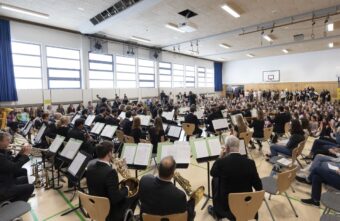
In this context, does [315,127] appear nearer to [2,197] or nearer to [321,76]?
[2,197]

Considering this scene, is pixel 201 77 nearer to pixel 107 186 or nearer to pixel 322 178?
pixel 322 178

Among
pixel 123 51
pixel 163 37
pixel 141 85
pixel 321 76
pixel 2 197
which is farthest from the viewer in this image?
pixel 321 76

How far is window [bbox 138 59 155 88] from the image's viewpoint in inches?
749

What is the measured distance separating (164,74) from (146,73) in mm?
2558

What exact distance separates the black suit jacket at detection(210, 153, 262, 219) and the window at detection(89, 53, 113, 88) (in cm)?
1438

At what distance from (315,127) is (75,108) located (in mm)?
13420

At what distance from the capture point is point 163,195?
2.28m

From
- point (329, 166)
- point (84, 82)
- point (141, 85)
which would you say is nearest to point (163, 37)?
point (141, 85)

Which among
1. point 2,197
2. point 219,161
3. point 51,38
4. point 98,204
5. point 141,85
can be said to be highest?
point 51,38

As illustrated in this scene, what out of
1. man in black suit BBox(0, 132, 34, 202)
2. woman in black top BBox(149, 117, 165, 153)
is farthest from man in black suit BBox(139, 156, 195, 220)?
woman in black top BBox(149, 117, 165, 153)

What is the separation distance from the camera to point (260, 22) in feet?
40.3

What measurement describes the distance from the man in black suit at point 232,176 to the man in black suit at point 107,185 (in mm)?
1261

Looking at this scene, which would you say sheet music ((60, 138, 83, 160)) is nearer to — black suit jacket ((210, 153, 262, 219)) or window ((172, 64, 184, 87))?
black suit jacket ((210, 153, 262, 219))

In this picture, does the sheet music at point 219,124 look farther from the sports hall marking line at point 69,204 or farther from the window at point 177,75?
the window at point 177,75
